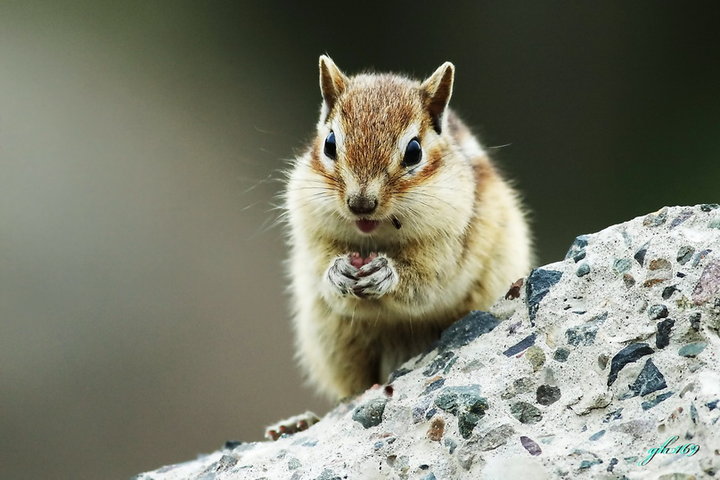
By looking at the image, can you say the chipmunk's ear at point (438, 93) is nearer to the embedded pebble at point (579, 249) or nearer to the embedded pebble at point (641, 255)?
the embedded pebble at point (579, 249)

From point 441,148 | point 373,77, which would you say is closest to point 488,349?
point 441,148

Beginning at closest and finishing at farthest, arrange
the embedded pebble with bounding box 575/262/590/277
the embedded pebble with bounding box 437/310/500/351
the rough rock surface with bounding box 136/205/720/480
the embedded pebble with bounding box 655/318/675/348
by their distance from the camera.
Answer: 1. the rough rock surface with bounding box 136/205/720/480
2. the embedded pebble with bounding box 655/318/675/348
3. the embedded pebble with bounding box 575/262/590/277
4. the embedded pebble with bounding box 437/310/500/351

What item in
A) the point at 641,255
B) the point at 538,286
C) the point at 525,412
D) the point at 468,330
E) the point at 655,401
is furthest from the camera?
the point at 468,330

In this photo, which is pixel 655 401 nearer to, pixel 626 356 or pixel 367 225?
pixel 626 356

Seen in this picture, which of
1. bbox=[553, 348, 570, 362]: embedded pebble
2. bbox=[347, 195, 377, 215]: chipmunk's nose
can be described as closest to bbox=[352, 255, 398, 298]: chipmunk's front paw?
bbox=[347, 195, 377, 215]: chipmunk's nose

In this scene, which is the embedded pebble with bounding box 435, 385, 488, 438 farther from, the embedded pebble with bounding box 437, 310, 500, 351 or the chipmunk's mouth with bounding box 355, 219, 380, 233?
the chipmunk's mouth with bounding box 355, 219, 380, 233

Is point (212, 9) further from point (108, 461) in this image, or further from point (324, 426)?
point (324, 426)

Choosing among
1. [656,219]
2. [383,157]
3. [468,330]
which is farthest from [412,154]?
[656,219]
